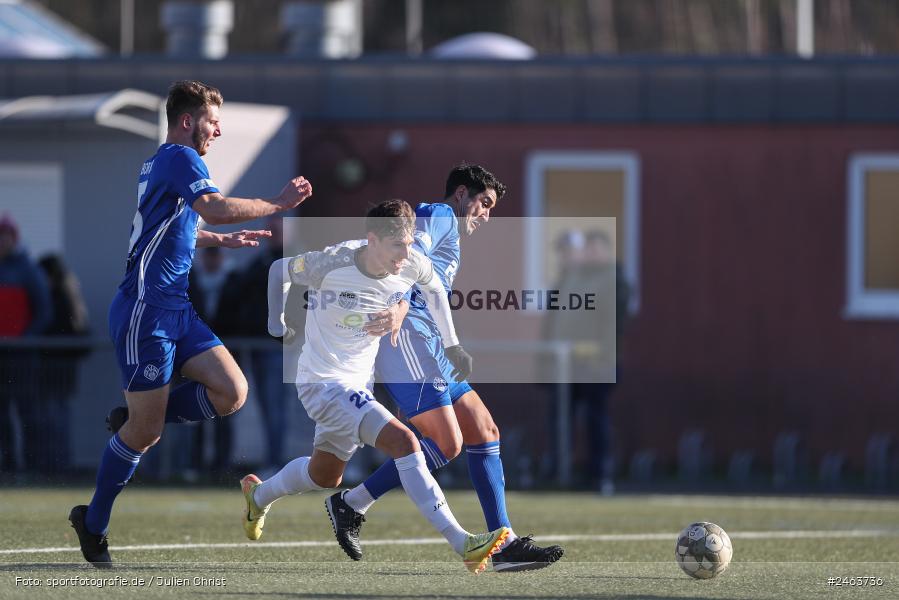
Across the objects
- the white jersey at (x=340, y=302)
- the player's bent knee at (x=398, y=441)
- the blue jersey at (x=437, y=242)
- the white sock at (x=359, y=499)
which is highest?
the blue jersey at (x=437, y=242)

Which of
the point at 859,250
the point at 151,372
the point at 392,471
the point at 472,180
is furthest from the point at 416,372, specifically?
the point at 859,250

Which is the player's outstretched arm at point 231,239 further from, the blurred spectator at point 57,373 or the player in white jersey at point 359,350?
the blurred spectator at point 57,373

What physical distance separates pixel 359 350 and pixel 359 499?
0.90 meters

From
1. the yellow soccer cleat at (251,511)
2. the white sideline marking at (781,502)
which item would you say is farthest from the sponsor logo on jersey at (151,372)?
the white sideline marking at (781,502)

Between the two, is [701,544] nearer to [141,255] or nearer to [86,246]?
[141,255]

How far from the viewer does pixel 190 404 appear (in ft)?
26.6

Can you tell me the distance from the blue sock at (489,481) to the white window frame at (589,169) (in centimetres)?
912

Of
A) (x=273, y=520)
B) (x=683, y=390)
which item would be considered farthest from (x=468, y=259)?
(x=273, y=520)

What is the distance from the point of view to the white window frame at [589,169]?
57.6 feet

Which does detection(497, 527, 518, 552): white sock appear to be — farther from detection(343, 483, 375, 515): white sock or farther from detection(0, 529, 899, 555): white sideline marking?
detection(0, 529, 899, 555): white sideline marking

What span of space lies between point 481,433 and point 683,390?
928cm

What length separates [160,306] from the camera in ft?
25.6

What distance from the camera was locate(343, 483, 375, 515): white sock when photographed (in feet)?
27.9

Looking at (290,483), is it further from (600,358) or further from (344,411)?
(600,358)
